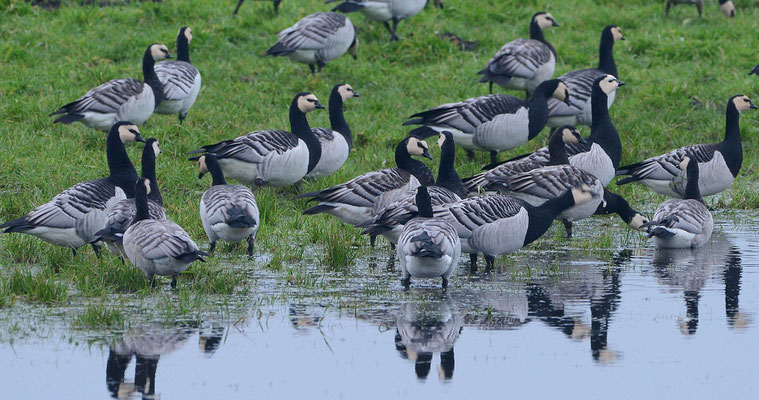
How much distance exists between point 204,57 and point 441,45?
417 cm

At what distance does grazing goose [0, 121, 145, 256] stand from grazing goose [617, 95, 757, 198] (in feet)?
20.2

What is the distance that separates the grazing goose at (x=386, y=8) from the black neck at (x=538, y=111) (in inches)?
190

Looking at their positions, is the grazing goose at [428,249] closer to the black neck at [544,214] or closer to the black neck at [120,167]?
the black neck at [544,214]

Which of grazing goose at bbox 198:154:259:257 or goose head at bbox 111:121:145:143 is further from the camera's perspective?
goose head at bbox 111:121:145:143

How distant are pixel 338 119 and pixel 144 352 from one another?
7.62 meters

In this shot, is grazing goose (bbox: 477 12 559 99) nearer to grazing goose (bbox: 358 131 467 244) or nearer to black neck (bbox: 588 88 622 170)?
black neck (bbox: 588 88 622 170)

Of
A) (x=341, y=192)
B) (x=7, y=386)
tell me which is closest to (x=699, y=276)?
(x=341, y=192)

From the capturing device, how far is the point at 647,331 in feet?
25.5

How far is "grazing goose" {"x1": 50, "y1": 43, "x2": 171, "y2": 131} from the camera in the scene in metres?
14.2

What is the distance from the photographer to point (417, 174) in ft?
40.2

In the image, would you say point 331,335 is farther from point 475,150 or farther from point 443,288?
point 475,150

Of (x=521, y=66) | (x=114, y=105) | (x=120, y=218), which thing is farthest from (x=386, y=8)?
(x=120, y=218)

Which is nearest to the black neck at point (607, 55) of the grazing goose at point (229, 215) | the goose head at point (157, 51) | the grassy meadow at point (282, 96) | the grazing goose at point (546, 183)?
the grassy meadow at point (282, 96)

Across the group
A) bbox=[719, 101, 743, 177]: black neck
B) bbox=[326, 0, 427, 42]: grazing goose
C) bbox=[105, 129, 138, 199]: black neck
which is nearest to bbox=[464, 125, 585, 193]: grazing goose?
bbox=[719, 101, 743, 177]: black neck
